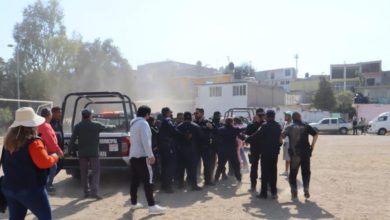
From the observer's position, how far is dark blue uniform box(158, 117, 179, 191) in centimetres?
853

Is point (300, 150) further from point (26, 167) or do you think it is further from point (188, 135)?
point (26, 167)

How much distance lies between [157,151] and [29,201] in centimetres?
481

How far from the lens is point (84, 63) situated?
55.0 metres

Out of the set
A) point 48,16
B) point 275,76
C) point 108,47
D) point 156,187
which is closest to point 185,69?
point 275,76

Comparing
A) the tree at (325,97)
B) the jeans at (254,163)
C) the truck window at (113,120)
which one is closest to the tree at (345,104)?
the tree at (325,97)

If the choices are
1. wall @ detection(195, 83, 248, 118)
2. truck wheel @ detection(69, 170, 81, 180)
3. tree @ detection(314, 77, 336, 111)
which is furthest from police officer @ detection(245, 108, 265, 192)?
tree @ detection(314, 77, 336, 111)

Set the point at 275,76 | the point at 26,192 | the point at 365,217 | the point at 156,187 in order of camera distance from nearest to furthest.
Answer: the point at 26,192 < the point at 365,217 < the point at 156,187 < the point at 275,76

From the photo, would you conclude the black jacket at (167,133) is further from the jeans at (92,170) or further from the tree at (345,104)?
the tree at (345,104)

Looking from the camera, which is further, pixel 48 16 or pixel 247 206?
pixel 48 16

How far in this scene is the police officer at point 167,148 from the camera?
8.54 meters

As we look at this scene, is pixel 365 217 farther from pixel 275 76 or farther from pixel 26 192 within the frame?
pixel 275 76

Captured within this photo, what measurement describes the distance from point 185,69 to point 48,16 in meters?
36.6

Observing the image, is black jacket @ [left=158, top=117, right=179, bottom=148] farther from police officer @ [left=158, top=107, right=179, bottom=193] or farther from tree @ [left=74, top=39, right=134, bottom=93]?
tree @ [left=74, top=39, right=134, bottom=93]

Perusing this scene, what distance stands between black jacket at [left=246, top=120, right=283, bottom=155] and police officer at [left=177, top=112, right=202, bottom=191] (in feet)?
5.02
